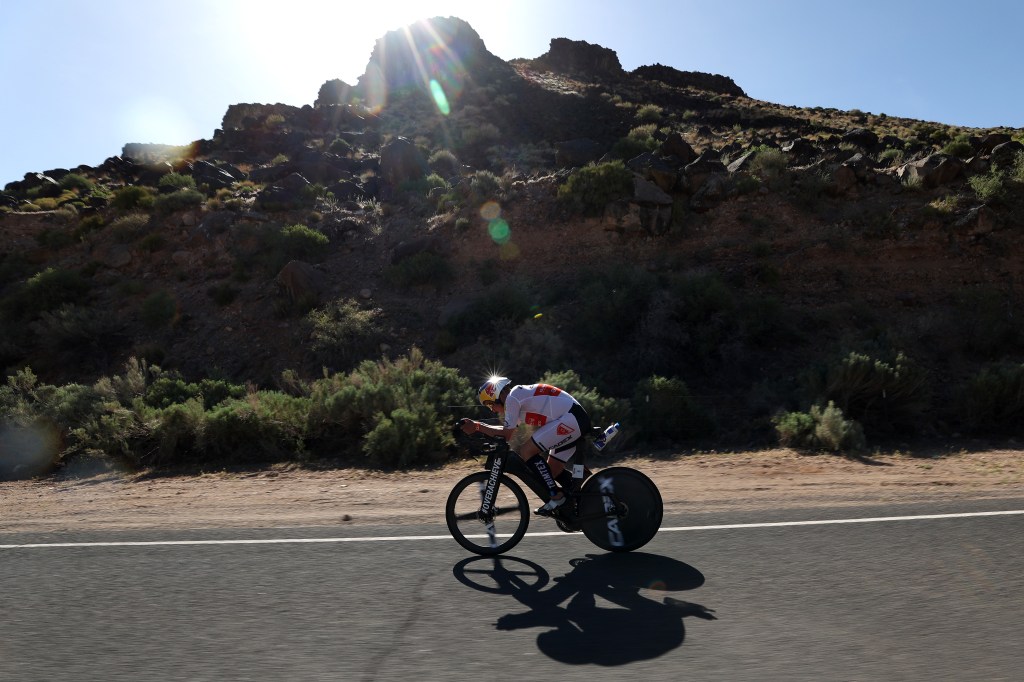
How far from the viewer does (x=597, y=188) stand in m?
24.0

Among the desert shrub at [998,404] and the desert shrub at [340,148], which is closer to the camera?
the desert shrub at [998,404]

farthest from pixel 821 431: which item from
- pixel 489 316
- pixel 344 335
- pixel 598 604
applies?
pixel 344 335

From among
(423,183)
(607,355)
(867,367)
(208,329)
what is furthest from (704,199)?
(208,329)

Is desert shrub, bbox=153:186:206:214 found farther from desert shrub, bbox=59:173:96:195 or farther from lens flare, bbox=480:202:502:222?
desert shrub, bbox=59:173:96:195

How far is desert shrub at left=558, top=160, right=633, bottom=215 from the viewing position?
23.8 meters

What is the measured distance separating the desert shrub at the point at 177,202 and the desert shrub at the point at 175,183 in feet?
13.2

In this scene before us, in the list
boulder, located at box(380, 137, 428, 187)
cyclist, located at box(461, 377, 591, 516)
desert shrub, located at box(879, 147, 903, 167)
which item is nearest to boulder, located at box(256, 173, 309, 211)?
boulder, located at box(380, 137, 428, 187)

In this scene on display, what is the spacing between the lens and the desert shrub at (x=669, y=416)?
13.3m

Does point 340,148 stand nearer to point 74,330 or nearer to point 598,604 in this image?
point 74,330

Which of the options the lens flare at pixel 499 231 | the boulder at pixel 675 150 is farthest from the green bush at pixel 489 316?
the boulder at pixel 675 150

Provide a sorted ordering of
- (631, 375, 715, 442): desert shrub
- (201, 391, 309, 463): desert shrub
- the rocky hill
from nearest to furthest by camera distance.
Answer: (201, 391, 309, 463): desert shrub < (631, 375, 715, 442): desert shrub < the rocky hill

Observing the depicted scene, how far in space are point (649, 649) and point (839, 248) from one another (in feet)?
62.1

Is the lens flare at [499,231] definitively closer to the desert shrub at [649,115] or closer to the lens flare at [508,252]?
the lens flare at [508,252]

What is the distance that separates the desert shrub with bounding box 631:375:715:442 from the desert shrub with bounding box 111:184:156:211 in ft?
85.9
